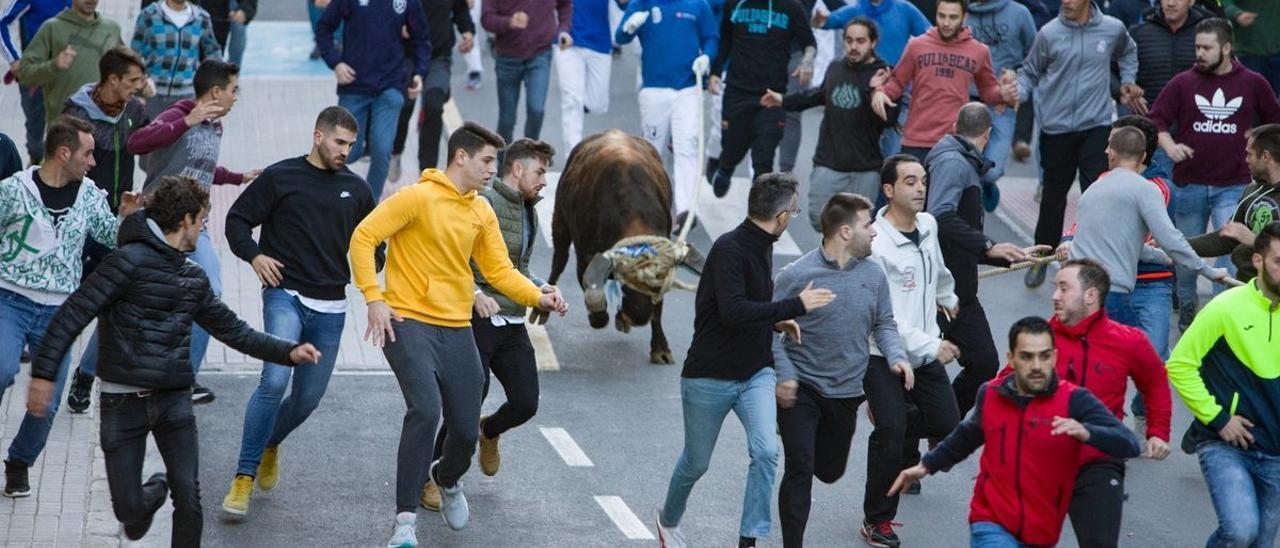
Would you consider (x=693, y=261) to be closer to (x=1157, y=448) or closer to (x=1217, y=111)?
(x=1217, y=111)

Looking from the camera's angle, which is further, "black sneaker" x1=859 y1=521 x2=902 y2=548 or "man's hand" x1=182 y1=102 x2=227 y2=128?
"man's hand" x1=182 y1=102 x2=227 y2=128

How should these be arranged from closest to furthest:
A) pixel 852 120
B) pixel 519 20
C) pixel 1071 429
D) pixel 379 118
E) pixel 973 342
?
pixel 1071 429 < pixel 973 342 < pixel 852 120 < pixel 379 118 < pixel 519 20

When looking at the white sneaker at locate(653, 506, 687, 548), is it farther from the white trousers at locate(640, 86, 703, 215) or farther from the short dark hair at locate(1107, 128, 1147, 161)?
the white trousers at locate(640, 86, 703, 215)

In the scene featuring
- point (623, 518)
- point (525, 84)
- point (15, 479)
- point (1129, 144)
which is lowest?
point (525, 84)

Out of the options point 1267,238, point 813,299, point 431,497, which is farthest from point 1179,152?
point 431,497

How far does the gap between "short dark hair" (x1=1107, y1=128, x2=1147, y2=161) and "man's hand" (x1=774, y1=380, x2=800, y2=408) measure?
8.15 ft

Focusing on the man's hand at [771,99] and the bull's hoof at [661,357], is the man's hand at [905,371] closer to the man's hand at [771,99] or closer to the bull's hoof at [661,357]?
the bull's hoof at [661,357]

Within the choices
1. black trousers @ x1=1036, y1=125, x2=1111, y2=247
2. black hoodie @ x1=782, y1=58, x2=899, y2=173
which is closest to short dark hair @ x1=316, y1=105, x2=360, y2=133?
black hoodie @ x1=782, y1=58, x2=899, y2=173

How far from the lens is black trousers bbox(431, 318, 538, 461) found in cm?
974

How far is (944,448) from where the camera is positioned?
7590 mm

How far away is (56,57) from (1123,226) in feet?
23.2

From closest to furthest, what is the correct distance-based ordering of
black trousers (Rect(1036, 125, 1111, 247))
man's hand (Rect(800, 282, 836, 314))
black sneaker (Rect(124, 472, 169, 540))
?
black sneaker (Rect(124, 472, 169, 540)) → man's hand (Rect(800, 282, 836, 314)) → black trousers (Rect(1036, 125, 1111, 247))

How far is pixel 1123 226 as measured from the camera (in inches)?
395

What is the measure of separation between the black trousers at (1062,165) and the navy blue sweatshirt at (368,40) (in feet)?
16.5
